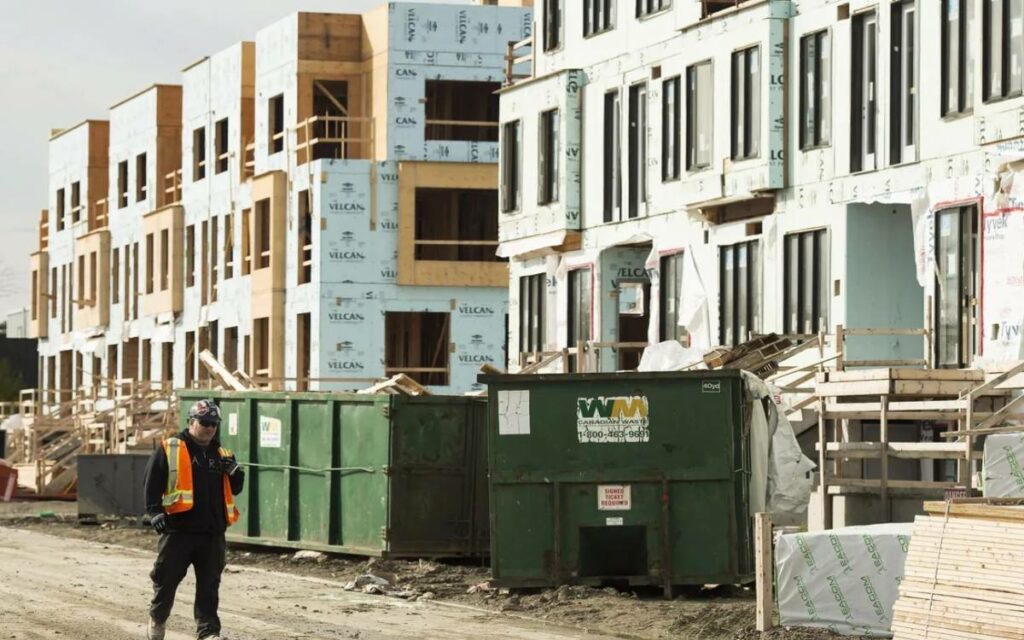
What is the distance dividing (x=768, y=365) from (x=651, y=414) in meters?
7.96

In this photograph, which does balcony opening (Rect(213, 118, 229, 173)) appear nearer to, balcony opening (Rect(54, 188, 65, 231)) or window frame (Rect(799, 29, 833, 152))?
balcony opening (Rect(54, 188, 65, 231))

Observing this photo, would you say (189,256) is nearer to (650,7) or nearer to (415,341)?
(415,341)

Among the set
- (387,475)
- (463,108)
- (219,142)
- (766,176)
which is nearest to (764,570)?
(387,475)

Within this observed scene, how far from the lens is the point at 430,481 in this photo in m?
24.5

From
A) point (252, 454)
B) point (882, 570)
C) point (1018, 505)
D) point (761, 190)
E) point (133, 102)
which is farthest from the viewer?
point (133, 102)

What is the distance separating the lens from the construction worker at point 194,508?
581 inches

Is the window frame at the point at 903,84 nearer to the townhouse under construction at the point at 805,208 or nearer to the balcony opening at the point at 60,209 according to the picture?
the townhouse under construction at the point at 805,208

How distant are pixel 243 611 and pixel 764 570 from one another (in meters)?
5.12

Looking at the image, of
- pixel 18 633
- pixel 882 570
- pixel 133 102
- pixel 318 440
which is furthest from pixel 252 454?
pixel 133 102

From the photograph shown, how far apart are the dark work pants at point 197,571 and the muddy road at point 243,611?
1391 millimetres

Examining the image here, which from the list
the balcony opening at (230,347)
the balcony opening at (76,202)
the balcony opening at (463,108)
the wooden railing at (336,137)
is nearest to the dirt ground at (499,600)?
the wooden railing at (336,137)

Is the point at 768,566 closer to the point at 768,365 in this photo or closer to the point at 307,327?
the point at 768,365

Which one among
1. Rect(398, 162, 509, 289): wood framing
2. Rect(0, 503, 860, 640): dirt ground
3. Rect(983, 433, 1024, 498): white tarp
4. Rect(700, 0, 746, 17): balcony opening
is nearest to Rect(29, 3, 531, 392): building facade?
Rect(398, 162, 509, 289): wood framing

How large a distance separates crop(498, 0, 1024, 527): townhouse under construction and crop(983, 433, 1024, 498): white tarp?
2454 mm
